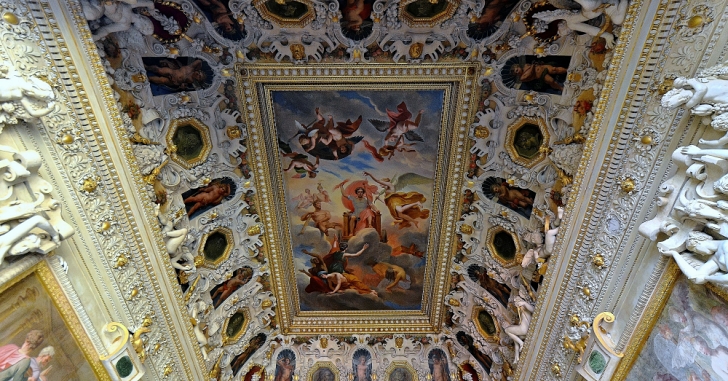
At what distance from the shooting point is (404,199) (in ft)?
29.4

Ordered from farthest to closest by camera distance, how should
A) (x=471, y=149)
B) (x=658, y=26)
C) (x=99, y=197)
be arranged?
(x=471, y=149), (x=99, y=197), (x=658, y=26)

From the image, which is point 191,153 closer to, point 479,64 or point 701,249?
point 479,64

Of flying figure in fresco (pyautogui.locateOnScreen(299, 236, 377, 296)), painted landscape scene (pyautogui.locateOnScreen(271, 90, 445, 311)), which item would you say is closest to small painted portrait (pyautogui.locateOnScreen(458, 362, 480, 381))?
painted landscape scene (pyautogui.locateOnScreen(271, 90, 445, 311))

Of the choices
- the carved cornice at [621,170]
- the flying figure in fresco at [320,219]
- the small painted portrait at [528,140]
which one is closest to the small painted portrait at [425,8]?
the carved cornice at [621,170]

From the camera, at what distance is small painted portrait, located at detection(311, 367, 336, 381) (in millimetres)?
11320

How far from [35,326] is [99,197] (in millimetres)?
1782

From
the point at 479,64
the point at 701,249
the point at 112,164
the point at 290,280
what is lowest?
the point at 290,280

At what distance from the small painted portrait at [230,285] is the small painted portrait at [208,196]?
2029mm

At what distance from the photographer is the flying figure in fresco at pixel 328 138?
307 inches

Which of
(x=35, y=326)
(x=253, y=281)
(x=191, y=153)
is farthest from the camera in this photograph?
(x=253, y=281)

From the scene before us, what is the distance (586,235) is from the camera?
20.0ft

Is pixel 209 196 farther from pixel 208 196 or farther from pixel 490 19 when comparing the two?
pixel 490 19

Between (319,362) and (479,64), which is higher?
(479,64)

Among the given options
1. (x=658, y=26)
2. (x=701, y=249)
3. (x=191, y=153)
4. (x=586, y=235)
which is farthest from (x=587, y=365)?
(x=191, y=153)
